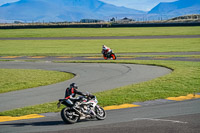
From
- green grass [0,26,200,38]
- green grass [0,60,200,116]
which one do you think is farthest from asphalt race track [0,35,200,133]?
green grass [0,26,200,38]

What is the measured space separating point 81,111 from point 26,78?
14670mm

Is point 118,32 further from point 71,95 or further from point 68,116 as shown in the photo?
point 68,116

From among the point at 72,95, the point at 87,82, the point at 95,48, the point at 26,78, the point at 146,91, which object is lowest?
the point at 95,48

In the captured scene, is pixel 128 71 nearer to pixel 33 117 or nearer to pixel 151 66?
pixel 151 66

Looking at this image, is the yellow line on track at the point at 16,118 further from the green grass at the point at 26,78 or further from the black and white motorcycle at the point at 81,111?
the green grass at the point at 26,78

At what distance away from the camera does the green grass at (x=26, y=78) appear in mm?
24022

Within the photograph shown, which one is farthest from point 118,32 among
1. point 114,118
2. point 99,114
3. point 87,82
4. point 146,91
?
point 99,114

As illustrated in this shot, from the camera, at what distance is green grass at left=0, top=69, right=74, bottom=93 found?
2402cm

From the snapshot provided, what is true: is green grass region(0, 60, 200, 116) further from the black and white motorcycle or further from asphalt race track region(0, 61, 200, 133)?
the black and white motorcycle

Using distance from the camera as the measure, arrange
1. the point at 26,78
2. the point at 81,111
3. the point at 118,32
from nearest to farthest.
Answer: the point at 81,111, the point at 26,78, the point at 118,32

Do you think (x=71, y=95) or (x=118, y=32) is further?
(x=118, y=32)

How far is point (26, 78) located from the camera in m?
27.4

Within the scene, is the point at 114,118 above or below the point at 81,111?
below

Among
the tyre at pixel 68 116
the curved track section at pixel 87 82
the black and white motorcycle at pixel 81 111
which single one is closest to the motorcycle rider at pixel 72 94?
the black and white motorcycle at pixel 81 111
